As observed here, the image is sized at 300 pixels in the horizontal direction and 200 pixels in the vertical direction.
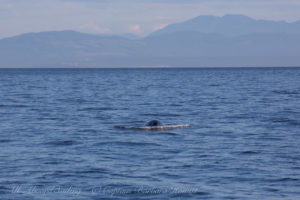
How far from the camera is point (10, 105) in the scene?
53.4 meters

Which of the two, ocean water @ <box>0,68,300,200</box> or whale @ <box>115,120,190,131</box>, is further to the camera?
whale @ <box>115,120,190,131</box>

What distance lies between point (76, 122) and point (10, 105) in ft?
55.6

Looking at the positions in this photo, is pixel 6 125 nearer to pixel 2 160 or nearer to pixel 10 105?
pixel 2 160

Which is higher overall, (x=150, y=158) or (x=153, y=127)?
(x=150, y=158)

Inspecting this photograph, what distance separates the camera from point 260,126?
116 ft

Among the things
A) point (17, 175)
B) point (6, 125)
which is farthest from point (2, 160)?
point (6, 125)

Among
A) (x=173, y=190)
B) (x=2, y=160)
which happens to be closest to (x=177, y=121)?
(x=2, y=160)

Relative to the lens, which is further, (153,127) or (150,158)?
(153,127)

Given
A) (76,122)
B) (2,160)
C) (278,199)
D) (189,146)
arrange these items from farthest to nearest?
(76,122) → (189,146) → (2,160) → (278,199)

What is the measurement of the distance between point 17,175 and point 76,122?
17679 mm

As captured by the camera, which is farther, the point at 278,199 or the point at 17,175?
the point at 17,175

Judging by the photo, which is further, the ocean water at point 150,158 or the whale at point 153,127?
the whale at point 153,127

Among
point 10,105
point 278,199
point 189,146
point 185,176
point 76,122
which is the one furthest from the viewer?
point 10,105

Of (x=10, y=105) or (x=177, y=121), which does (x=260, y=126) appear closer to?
(x=177, y=121)
